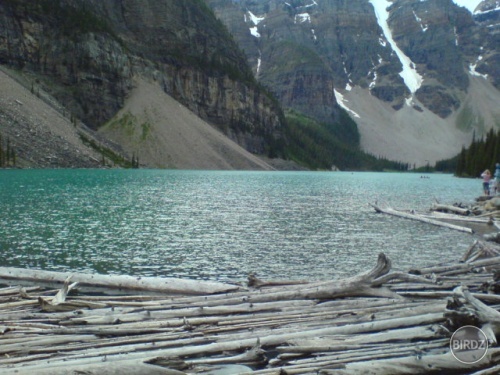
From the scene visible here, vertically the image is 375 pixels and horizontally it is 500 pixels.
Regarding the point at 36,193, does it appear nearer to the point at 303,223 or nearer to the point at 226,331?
the point at 303,223

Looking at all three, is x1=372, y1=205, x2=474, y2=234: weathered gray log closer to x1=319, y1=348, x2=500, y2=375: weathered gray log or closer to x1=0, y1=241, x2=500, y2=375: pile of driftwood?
x1=0, y1=241, x2=500, y2=375: pile of driftwood

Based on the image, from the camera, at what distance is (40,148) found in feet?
353

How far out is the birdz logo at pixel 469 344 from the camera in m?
8.54

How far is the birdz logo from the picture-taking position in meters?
8.54

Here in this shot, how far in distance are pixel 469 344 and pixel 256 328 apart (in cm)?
424

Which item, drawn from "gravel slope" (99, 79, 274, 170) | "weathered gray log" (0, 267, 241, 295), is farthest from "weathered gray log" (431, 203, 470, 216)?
"gravel slope" (99, 79, 274, 170)

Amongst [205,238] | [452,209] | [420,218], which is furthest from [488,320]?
[452,209]

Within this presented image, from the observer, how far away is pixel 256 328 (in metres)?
10.3

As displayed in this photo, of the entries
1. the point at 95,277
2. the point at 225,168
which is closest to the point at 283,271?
the point at 95,277

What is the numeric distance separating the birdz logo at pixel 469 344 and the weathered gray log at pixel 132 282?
21.7 feet

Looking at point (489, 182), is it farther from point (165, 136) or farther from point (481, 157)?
point (165, 136)

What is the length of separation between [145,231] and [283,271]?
1249cm

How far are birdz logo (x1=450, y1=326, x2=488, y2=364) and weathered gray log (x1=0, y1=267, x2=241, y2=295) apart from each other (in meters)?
6.60

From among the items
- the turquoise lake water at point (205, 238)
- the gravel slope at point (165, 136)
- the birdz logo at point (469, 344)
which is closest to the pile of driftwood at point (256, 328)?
the birdz logo at point (469, 344)
